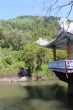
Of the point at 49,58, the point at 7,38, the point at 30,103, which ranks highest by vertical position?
the point at 7,38

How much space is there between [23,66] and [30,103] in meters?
17.3

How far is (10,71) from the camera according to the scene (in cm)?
3036

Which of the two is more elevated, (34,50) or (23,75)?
(34,50)

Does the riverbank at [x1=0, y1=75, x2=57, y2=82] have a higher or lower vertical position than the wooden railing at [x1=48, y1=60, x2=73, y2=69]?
lower

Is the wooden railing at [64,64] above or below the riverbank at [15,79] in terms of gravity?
above

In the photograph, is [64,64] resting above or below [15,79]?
above

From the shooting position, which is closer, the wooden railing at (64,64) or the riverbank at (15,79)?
the wooden railing at (64,64)

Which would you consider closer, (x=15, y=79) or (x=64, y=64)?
(x=64, y=64)

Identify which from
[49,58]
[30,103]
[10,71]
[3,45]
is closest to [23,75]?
[10,71]

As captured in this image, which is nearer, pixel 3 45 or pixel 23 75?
pixel 23 75

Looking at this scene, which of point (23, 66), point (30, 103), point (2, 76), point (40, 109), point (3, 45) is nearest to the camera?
point (40, 109)

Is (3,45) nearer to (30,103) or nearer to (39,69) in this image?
(39,69)

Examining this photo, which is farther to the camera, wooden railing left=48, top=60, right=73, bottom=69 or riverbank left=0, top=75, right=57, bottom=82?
riverbank left=0, top=75, right=57, bottom=82

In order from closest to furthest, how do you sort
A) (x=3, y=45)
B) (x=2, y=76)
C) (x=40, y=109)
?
1. (x=40, y=109)
2. (x=2, y=76)
3. (x=3, y=45)
